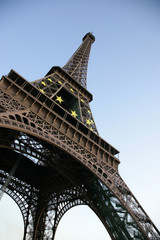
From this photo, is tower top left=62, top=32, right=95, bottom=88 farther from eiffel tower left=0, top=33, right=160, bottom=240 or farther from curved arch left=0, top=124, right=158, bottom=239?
curved arch left=0, top=124, right=158, bottom=239

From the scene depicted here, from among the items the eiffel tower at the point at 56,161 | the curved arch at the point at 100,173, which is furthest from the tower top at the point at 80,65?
the curved arch at the point at 100,173

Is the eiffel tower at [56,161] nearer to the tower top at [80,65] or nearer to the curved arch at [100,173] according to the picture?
the curved arch at [100,173]

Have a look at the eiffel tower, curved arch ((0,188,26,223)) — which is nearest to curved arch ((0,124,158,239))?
the eiffel tower

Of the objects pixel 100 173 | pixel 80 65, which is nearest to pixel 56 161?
pixel 100 173

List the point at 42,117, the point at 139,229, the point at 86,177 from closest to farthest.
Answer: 1. the point at 139,229
2. the point at 42,117
3. the point at 86,177

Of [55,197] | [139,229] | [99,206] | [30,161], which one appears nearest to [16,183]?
[30,161]

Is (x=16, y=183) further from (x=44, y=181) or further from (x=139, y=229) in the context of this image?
(x=139, y=229)

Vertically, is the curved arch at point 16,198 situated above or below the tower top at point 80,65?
below
